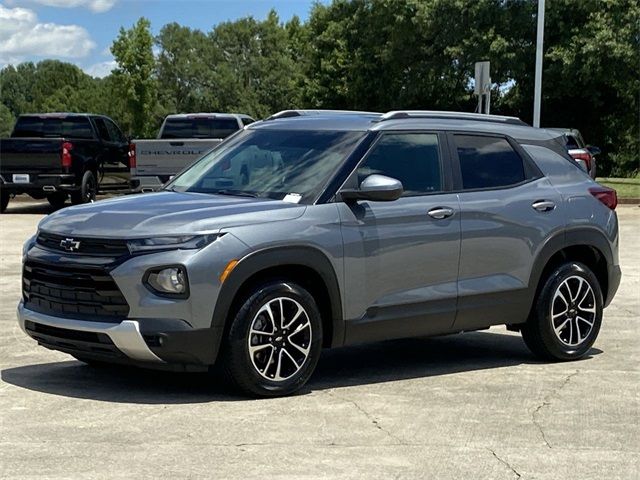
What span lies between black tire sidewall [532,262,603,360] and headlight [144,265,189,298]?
2943 millimetres

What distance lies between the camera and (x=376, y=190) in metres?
6.92

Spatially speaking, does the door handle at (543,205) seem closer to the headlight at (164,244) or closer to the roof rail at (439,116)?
the roof rail at (439,116)

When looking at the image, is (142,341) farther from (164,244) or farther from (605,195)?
(605,195)

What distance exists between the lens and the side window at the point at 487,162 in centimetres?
778

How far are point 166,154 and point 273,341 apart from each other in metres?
12.8

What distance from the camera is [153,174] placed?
63.3ft

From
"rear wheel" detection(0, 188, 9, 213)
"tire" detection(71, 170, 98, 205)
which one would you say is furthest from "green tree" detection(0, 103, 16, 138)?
"tire" detection(71, 170, 98, 205)

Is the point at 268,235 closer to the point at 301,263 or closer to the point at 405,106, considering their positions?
the point at 301,263

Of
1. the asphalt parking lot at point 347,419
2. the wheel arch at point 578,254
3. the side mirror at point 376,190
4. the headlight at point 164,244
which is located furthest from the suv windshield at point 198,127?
the headlight at point 164,244

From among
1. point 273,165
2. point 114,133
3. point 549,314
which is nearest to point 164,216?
point 273,165

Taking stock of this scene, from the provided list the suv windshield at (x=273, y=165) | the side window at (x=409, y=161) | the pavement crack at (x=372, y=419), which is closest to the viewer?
the pavement crack at (x=372, y=419)

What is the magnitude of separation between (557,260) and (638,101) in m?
33.0

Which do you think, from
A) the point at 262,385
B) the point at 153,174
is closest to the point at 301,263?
the point at 262,385

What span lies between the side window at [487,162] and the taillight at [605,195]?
28.4 inches
